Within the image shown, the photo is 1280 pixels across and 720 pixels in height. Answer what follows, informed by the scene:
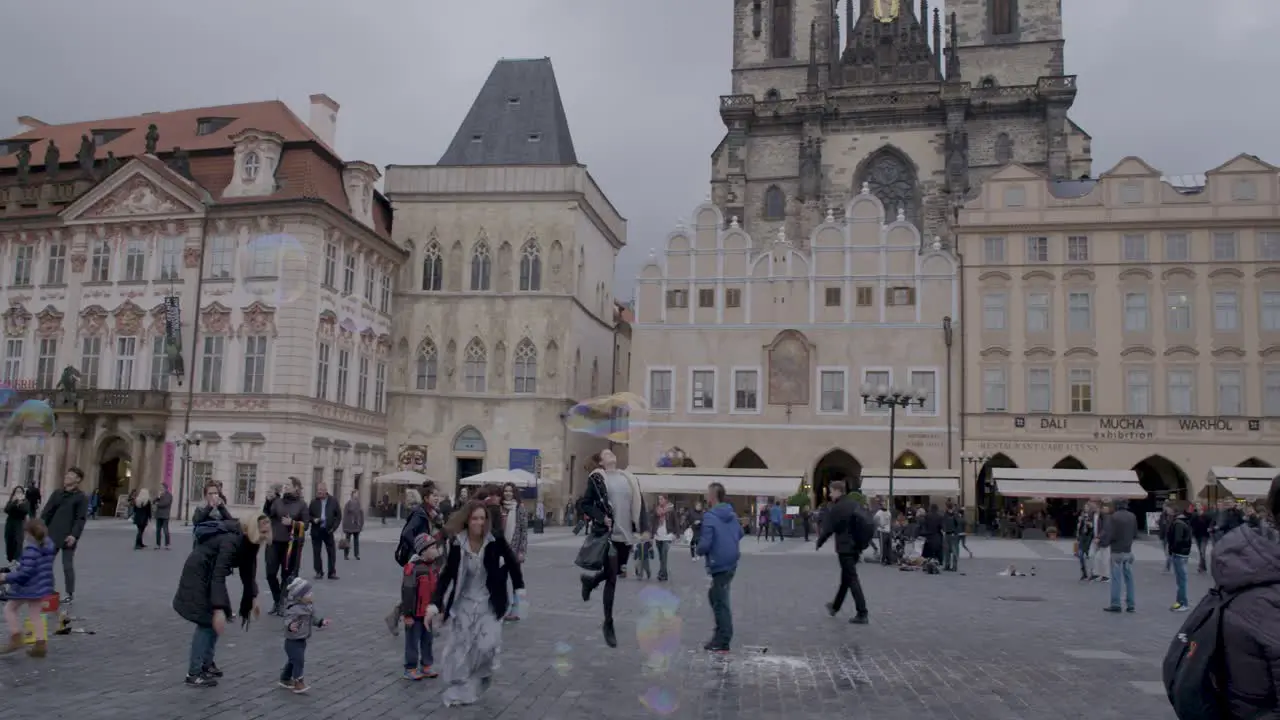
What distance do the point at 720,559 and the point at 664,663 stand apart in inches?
53.5

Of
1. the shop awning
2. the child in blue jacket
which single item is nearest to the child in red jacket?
the child in blue jacket

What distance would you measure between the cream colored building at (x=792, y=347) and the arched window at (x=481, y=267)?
757cm

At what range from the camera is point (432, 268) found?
164 ft

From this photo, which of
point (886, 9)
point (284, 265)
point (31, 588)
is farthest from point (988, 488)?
point (31, 588)

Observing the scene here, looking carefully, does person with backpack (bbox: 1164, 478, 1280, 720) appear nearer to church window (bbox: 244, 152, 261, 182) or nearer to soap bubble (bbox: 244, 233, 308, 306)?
soap bubble (bbox: 244, 233, 308, 306)

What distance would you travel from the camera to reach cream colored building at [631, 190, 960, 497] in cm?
4369

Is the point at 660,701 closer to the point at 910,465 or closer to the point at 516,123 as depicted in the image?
the point at 910,465

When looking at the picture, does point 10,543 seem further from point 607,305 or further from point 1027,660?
point 607,305

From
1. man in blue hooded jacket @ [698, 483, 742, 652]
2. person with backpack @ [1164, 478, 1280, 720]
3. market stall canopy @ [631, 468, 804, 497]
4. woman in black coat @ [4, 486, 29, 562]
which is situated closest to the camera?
person with backpack @ [1164, 478, 1280, 720]

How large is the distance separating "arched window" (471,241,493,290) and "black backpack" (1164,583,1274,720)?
152ft

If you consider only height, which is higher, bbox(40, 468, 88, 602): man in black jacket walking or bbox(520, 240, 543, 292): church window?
bbox(520, 240, 543, 292): church window

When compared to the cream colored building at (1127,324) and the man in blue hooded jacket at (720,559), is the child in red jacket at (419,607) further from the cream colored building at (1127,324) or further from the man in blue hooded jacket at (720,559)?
the cream colored building at (1127,324)

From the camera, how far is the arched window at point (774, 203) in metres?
62.3

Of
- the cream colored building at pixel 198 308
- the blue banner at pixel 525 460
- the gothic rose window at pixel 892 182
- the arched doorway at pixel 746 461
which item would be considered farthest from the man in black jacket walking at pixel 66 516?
the gothic rose window at pixel 892 182
